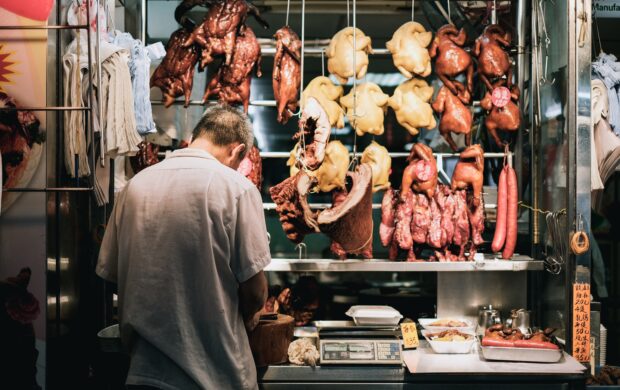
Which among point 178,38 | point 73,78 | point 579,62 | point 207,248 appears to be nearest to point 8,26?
point 73,78

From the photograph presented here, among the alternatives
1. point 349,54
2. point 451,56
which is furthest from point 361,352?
point 451,56

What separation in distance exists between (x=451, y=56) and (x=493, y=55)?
31cm

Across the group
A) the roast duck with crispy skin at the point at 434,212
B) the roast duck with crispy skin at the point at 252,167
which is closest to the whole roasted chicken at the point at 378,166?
the roast duck with crispy skin at the point at 434,212

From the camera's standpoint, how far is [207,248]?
339 centimetres

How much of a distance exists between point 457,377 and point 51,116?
117 inches

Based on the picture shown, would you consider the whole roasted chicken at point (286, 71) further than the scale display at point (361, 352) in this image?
Yes

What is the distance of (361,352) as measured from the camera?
4.32m

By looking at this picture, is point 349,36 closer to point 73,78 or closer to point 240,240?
point 73,78

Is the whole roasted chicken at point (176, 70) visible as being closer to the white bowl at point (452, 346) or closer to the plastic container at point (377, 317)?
the plastic container at point (377, 317)

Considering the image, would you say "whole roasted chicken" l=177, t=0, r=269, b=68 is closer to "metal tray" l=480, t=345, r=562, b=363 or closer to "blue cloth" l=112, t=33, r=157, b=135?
"blue cloth" l=112, t=33, r=157, b=135

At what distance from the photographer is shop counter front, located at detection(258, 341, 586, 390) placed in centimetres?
425

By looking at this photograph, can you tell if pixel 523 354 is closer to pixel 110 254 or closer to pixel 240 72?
pixel 110 254

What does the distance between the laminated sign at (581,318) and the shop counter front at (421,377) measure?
43 cm

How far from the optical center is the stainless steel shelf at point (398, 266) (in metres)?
5.01
